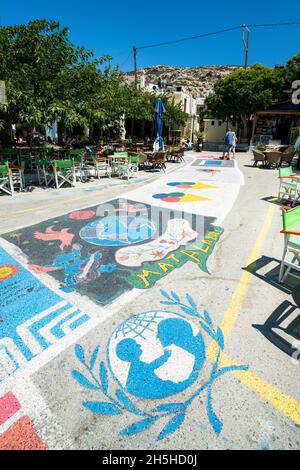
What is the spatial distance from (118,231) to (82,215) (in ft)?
4.64

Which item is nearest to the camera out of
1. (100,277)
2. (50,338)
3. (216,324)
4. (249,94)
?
(50,338)

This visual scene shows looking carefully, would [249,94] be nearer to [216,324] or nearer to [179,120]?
[179,120]

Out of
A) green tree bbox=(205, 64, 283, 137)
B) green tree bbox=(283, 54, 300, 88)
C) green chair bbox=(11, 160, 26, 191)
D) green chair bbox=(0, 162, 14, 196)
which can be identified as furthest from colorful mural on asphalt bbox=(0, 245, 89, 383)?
green tree bbox=(283, 54, 300, 88)

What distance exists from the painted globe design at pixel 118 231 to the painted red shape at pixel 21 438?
3.00 m

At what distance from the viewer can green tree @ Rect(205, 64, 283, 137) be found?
81.3 ft

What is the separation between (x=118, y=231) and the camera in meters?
5.12

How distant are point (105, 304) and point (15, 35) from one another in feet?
33.2

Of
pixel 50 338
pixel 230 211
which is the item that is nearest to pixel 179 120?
pixel 230 211

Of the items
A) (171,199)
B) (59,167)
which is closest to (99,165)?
(59,167)

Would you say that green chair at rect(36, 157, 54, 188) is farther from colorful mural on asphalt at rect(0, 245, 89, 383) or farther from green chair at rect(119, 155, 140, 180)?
colorful mural on asphalt at rect(0, 245, 89, 383)

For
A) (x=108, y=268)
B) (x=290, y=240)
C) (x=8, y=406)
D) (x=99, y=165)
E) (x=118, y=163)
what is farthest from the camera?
(x=118, y=163)

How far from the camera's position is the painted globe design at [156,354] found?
2.07m

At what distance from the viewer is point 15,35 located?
→ 8.42 m

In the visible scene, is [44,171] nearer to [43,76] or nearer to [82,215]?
[43,76]
